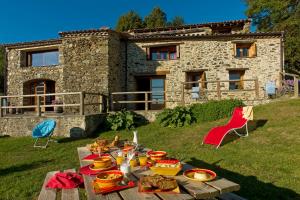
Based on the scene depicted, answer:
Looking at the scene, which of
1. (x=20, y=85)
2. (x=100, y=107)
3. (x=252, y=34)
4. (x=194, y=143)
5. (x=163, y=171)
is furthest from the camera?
(x=20, y=85)

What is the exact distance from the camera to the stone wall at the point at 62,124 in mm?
10000

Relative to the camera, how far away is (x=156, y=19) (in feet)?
110

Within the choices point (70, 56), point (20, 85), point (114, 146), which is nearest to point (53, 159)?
point (114, 146)

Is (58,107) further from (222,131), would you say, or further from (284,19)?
(284,19)

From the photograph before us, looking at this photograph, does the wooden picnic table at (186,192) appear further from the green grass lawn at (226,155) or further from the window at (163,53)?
the window at (163,53)

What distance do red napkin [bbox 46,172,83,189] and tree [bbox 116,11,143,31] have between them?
30.1 metres

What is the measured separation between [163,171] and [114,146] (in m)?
2.07

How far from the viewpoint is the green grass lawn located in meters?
4.16

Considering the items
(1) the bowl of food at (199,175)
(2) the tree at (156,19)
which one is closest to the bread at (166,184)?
(1) the bowl of food at (199,175)

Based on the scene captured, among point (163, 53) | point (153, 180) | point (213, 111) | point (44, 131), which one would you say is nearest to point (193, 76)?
point (163, 53)

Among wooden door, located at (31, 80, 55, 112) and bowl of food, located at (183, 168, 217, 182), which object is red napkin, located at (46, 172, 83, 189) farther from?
wooden door, located at (31, 80, 55, 112)

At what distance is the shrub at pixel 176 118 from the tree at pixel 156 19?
24.1 meters

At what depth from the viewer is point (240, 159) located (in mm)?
5461

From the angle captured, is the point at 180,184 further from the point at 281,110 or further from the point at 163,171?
the point at 281,110
